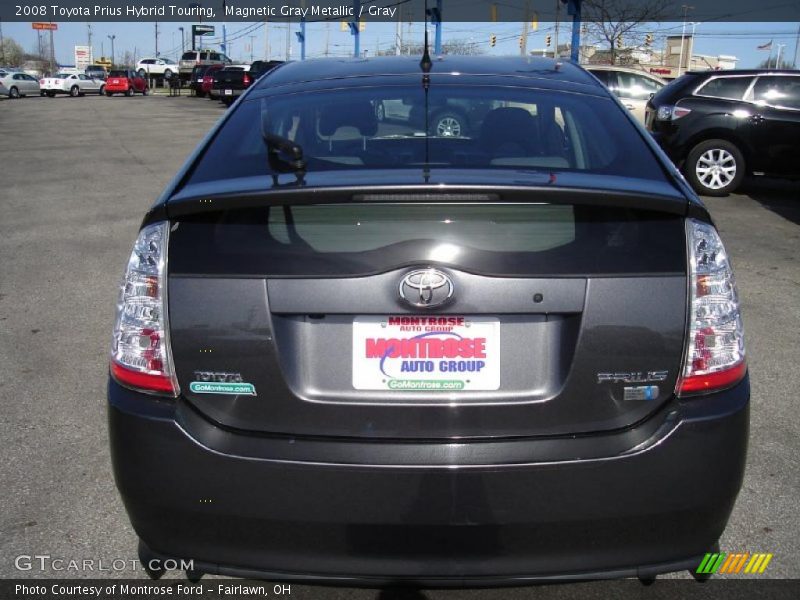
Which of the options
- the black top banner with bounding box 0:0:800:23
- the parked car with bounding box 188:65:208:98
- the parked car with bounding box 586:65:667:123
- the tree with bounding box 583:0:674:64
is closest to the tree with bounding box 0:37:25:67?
the black top banner with bounding box 0:0:800:23

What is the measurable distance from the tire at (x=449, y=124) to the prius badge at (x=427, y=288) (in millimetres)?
915

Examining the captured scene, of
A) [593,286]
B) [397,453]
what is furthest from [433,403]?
[593,286]

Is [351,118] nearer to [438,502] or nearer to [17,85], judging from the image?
[438,502]

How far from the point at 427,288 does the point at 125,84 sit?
56.8 meters

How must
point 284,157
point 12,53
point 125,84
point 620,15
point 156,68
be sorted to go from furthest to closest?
point 12,53 → point 156,68 → point 125,84 → point 620,15 → point 284,157

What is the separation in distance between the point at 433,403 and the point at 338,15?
52503mm

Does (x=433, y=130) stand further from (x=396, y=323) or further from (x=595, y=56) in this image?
(x=595, y=56)

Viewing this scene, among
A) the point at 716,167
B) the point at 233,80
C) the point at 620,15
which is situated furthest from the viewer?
the point at 233,80

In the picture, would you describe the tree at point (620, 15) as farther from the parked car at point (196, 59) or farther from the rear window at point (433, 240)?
the parked car at point (196, 59)

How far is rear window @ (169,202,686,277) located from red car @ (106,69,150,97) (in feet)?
183

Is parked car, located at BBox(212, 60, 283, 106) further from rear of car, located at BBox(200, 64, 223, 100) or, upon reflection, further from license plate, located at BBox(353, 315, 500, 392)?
license plate, located at BBox(353, 315, 500, 392)

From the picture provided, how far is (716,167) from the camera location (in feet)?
39.1

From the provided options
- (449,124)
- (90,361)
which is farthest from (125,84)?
(449,124)

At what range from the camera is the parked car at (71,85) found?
52.5 meters
